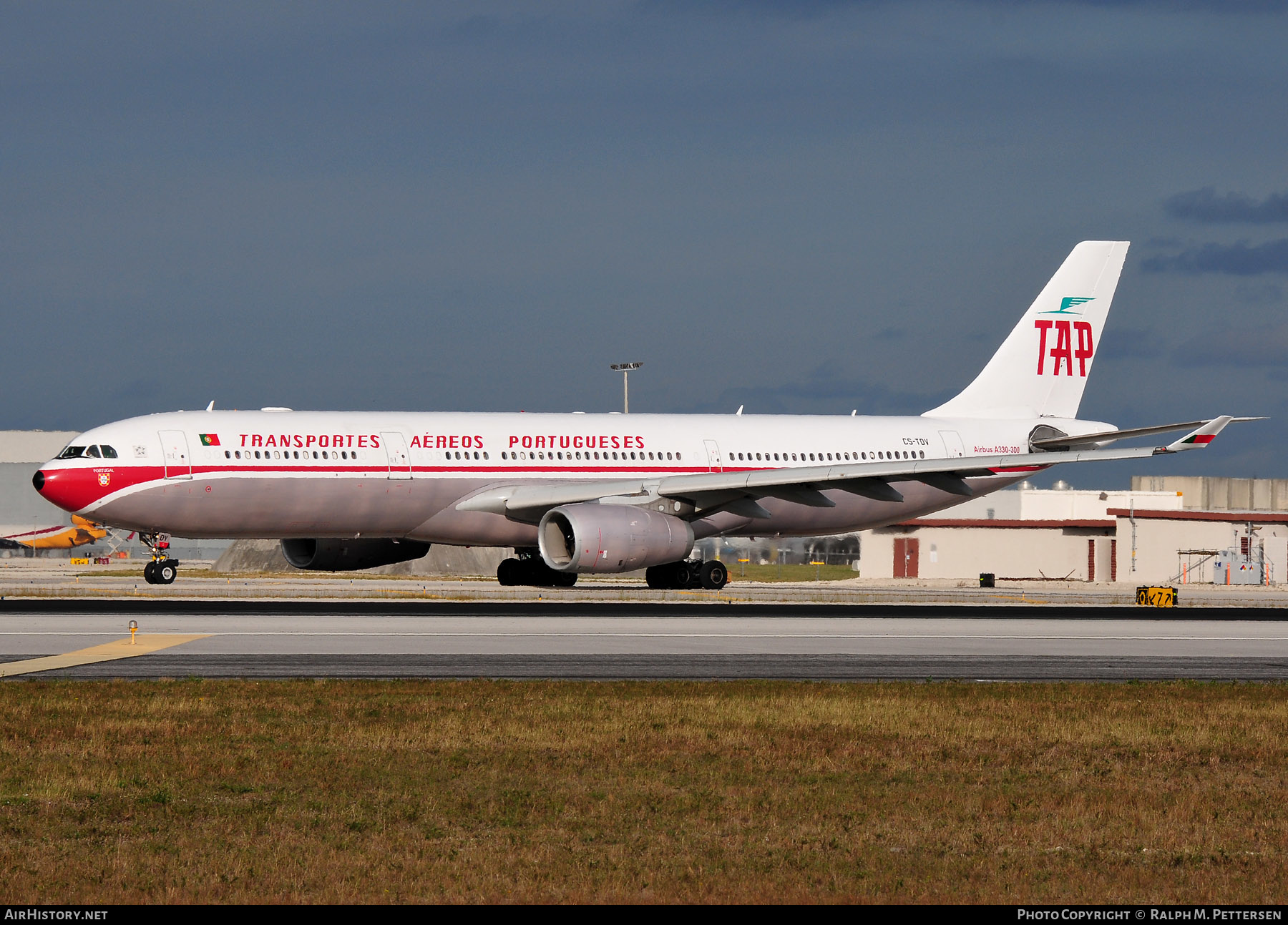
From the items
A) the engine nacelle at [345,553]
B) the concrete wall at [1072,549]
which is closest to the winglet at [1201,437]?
the engine nacelle at [345,553]

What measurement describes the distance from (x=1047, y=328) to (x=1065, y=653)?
2838cm

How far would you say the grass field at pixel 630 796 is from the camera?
9281 millimetres

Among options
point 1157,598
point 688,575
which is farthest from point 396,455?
point 1157,598

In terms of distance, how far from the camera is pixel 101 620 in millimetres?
30125

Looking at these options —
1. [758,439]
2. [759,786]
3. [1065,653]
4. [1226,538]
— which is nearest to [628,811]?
[759,786]

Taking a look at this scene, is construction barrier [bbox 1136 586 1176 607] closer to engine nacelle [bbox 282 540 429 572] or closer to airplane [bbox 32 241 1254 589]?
airplane [bbox 32 241 1254 589]

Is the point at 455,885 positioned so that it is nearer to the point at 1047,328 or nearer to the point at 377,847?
the point at 377,847

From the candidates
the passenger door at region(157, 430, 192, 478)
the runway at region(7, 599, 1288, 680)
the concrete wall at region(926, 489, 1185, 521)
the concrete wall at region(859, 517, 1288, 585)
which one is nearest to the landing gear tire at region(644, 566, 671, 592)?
the runway at region(7, 599, 1288, 680)

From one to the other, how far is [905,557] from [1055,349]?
34.1m

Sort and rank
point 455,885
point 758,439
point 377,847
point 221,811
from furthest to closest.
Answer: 1. point 758,439
2. point 221,811
3. point 377,847
4. point 455,885

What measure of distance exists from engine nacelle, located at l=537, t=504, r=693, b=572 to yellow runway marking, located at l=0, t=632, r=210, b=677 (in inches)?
503

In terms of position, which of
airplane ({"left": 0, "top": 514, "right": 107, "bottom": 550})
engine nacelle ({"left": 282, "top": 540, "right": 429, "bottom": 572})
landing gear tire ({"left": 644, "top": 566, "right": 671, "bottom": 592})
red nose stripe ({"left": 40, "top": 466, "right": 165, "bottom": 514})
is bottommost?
landing gear tire ({"left": 644, "top": 566, "right": 671, "bottom": 592})

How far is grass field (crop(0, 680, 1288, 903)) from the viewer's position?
928cm

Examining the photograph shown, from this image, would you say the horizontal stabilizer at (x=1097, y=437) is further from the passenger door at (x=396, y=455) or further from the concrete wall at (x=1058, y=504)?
the concrete wall at (x=1058, y=504)
